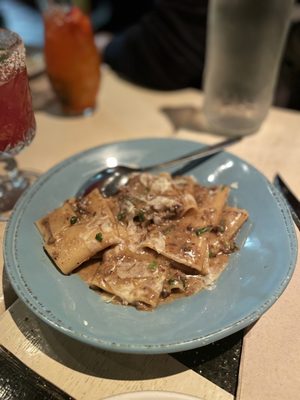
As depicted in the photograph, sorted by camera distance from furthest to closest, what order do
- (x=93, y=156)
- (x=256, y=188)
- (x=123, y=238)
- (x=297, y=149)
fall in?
1. (x=297, y=149)
2. (x=93, y=156)
3. (x=256, y=188)
4. (x=123, y=238)

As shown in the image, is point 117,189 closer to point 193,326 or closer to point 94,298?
point 94,298

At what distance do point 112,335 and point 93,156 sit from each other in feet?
2.00

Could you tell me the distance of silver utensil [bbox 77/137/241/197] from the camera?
113 centimetres

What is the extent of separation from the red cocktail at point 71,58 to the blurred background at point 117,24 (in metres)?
0.16

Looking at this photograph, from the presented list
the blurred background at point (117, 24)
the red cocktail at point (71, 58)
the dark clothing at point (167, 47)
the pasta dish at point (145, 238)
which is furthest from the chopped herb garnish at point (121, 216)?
the dark clothing at point (167, 47)

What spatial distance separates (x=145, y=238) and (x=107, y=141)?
644 mm

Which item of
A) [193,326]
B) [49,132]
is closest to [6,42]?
[49,132]

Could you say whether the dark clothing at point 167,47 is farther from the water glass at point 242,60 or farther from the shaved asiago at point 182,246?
the shaved asiago at point 182,246

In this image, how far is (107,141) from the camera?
150cm

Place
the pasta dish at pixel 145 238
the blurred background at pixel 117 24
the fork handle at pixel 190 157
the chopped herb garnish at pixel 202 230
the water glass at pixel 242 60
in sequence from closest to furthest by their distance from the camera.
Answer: the pasta dish at pixel 145 238 → the chopped herb garnish at pixel 202 230 → the fork handle at pixel 190 157 → the water glass at pixel 242 60 → the blurred background at pixel 117 24

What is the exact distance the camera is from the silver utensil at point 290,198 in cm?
109

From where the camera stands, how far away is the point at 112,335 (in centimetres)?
75

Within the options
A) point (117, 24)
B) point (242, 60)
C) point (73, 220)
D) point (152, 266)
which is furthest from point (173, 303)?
point (117, 24)

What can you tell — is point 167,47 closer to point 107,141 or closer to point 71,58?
point 71,58
